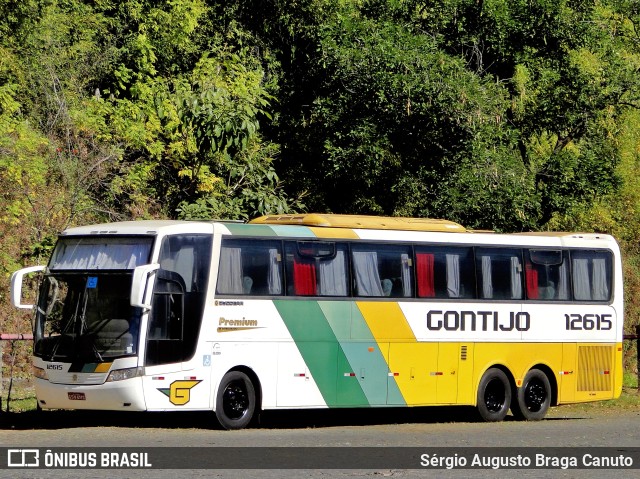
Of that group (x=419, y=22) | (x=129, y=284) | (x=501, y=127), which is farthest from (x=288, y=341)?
(x=419, y=22)

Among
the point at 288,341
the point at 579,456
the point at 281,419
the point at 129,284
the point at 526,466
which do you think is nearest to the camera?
the point at 526,466

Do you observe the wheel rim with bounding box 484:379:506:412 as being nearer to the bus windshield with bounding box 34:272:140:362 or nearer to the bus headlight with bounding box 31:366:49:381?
the bus windshield with bounding box 34:272:140:362

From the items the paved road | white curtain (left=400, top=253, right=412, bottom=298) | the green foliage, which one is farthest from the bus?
the green foliage

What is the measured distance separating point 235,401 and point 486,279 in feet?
18.2

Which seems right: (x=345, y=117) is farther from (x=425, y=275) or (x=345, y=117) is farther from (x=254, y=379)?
(x=254, y=379)

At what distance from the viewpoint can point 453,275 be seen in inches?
843

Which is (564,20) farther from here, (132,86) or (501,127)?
(132,86)

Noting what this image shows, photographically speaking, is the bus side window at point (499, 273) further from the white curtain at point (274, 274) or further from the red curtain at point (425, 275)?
the white curtain at point (274, 274)

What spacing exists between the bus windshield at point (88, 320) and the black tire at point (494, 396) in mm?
7242

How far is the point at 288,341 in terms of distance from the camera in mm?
19141

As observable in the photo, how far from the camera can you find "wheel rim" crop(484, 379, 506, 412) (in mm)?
22234

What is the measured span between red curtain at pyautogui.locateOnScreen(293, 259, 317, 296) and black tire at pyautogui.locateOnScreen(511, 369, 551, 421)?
5108 millimetres

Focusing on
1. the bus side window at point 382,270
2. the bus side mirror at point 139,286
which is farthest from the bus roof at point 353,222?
the bus side mirror at point 139,286

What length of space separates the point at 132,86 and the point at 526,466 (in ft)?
66.8
